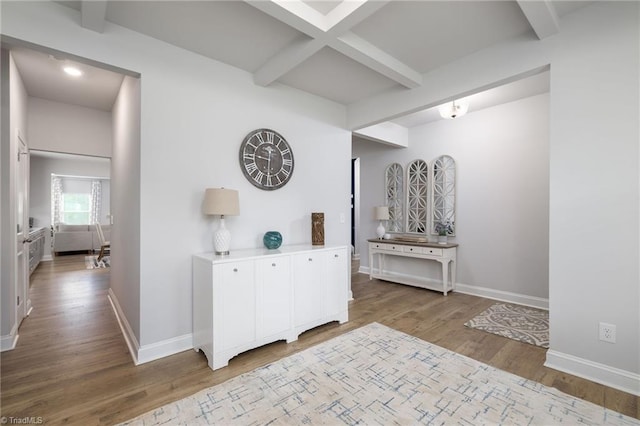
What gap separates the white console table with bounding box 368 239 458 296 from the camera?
161 inches

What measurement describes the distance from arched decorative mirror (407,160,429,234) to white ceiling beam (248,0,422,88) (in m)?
1.98

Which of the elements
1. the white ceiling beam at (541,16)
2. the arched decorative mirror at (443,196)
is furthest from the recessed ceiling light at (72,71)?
the arched decorative mirror at (443,196)

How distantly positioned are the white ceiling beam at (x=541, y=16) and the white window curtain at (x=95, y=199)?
11325mm

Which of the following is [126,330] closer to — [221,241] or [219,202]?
[221,241]

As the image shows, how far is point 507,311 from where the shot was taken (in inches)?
135

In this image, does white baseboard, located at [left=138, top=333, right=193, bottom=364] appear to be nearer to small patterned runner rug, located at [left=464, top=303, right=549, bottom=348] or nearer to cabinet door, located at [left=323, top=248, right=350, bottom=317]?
cabinet door, located at [left=323, top=248, right=350, bottom=317]

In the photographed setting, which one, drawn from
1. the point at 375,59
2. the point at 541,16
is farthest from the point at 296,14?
the point at 541,16

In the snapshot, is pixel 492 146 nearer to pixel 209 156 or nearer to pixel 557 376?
pixel 557 376

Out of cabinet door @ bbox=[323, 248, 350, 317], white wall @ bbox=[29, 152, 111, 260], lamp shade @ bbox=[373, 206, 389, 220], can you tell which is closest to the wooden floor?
cabinet door @ bbox=[323, 248, 350, 317]

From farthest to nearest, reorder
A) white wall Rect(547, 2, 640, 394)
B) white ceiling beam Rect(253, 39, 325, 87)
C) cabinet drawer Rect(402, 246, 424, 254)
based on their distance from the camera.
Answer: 1. cabinet drawer Rect(402, 246, 424, 254)
2. white ceiling beam Rect(253, 39, 325, 87)
3. white wall Rect(547, 2, 640, 394)

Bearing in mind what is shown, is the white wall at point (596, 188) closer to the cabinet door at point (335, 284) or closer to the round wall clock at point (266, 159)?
the cabinet door at point (335, 284)

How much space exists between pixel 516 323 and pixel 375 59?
3.08 m

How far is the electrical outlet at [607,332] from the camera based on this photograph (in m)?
1.91

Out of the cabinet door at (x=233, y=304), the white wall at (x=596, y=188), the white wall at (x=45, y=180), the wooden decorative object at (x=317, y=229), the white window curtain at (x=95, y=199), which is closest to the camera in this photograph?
the white wall at (x=596, y=188)
